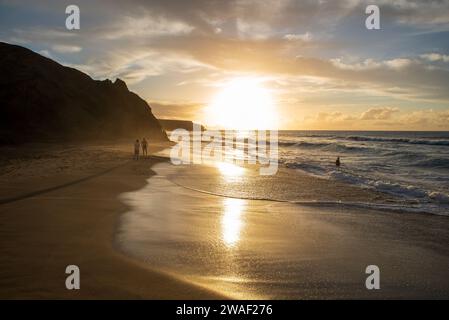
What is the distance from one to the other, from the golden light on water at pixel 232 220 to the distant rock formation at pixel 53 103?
118 feet

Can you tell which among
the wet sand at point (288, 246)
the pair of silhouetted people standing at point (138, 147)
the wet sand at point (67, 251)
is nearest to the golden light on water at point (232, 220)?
the wet sand at point (288, 246)

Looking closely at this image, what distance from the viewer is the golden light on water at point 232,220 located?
8178mm

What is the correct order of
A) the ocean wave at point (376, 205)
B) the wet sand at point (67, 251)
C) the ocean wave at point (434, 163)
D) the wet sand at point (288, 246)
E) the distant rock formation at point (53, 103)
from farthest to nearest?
the distant rock formation at point (53, 103) < the ocean wave at point (434, 163) < the ocean wave at point (376, 205) < the wet sand at point (288, 246) < the wet sand at point (67, 251)

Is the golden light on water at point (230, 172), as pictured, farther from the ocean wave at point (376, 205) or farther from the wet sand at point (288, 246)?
the wet sand at point (288, 246)

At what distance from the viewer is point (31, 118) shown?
52156 millimetres

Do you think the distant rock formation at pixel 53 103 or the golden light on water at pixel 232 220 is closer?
the golden light on water at pixel 232 220

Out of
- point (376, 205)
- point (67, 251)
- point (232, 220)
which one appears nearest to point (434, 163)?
point (376, 205)

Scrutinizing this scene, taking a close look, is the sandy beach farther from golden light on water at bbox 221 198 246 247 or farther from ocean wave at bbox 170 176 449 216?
ocean wave at bbox 170 176 449 216

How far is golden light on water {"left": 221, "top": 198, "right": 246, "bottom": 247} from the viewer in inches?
322

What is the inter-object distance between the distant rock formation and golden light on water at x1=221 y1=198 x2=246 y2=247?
3584 cm

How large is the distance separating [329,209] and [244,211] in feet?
10.3

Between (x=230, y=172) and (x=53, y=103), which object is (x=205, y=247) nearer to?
(x=230, y=172)

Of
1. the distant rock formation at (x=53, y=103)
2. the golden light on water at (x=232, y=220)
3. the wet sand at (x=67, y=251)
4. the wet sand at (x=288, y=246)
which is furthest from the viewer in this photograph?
the distant rock formation at (x=53, y=103)
